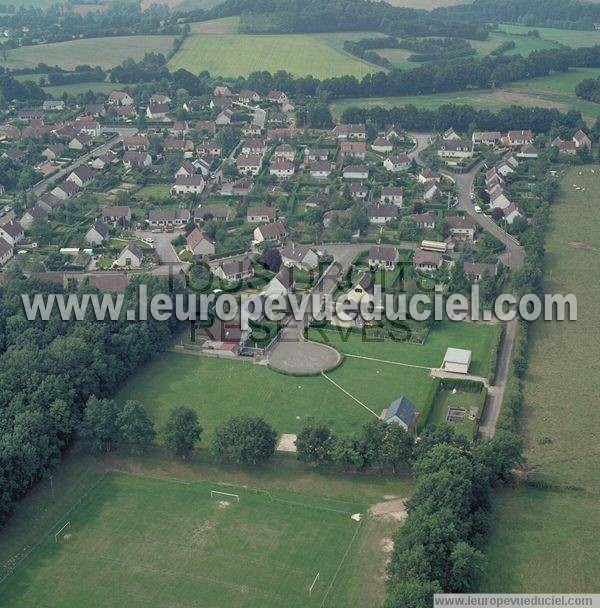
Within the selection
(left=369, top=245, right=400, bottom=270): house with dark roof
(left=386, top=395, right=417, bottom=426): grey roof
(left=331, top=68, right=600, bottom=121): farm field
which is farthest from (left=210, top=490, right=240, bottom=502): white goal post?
(left=331, top=68, right=600, bottom=121): farm field

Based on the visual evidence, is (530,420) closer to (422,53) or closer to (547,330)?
(547,330)

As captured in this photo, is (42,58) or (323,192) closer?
(323,192)

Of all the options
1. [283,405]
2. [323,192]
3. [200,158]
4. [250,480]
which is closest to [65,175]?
[200,158]

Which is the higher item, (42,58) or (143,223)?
(42,58)

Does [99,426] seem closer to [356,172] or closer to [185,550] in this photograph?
[185,550]

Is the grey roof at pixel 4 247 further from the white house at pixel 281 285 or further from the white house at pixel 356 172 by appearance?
the white house at pixel 356 172

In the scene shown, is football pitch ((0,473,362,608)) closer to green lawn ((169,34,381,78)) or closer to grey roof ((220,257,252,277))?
grey roof ((220,257,252,277))
